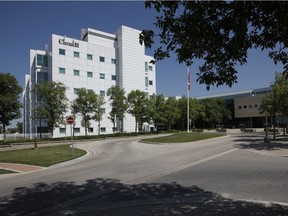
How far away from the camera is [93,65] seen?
60938 mm

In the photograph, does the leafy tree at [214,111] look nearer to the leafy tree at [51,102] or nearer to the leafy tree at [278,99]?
the leafy tree at [278,99]

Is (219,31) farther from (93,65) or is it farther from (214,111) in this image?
(214,111)

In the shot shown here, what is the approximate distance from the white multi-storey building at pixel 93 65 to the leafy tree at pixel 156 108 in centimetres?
969

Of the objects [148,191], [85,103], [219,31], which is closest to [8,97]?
[85,103]

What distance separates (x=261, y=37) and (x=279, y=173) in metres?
7.97

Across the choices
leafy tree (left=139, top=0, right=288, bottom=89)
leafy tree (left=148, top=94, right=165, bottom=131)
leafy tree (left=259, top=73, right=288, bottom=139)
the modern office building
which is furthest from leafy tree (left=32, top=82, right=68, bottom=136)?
the modern office building

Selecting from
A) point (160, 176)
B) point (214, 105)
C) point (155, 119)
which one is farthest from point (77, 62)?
point (160, 176)

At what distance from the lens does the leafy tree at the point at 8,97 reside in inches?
1426

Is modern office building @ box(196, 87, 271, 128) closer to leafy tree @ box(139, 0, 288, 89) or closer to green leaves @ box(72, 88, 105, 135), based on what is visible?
green leaves @ box(72, 88, 105, 135)

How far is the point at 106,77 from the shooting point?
63.1 metres

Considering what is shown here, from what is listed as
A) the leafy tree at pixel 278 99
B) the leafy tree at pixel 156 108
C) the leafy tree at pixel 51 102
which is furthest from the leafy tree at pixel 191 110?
the leafy tree at pixel 51 102

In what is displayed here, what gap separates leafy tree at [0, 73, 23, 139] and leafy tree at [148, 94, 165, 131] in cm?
2344

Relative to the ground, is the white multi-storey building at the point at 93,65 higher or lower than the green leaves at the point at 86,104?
higher

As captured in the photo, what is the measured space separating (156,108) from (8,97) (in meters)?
28.7
